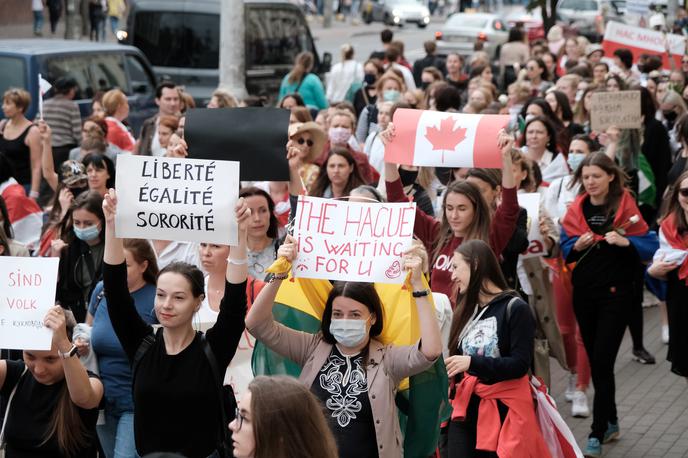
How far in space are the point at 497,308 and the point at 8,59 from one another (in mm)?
9296

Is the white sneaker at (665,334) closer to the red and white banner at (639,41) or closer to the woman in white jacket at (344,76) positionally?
the red and white banner at (639,41)

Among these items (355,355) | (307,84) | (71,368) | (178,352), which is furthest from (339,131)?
(178,352)

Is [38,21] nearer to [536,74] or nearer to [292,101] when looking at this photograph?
[536,74]

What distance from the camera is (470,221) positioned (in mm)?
7051

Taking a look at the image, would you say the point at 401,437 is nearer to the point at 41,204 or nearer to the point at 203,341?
the point at 203,341

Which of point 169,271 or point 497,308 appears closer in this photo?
point 169,271

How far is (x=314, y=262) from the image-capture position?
18.1 feet

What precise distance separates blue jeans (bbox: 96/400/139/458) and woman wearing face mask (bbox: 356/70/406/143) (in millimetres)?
7003

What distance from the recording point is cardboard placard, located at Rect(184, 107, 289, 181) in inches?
275

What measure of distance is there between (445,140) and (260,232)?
4.14ft

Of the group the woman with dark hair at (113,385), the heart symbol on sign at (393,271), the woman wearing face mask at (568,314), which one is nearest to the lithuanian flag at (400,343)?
the heart symbol on sign at (393,271)

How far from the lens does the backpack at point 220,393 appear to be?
519 cm

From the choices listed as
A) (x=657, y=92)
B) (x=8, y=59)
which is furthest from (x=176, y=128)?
(x=657, y=92)

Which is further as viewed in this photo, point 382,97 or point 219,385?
point 382,97
